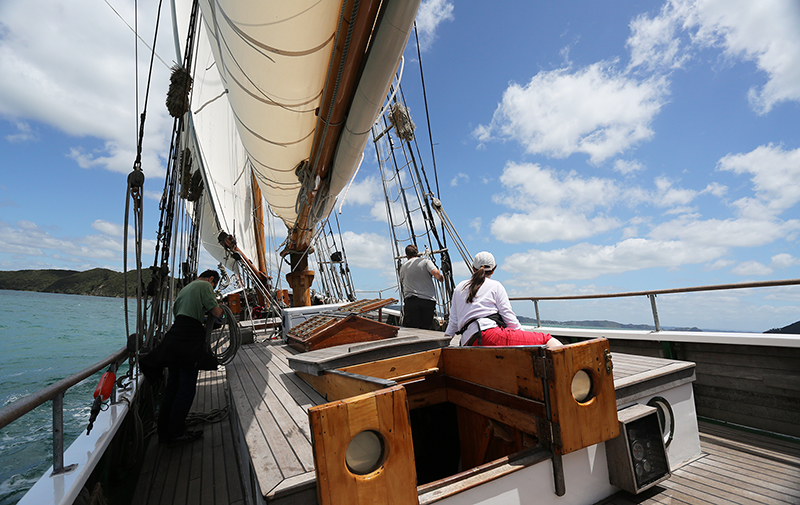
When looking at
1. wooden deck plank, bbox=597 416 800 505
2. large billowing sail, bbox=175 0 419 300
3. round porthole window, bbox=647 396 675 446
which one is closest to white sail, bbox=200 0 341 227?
large billowing sail, bbox=175 0 419 300

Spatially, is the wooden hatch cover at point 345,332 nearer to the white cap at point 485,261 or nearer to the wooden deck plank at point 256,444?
the wooden deck plank at point 256,444

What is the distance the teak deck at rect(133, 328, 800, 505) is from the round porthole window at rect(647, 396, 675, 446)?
111 millimetres

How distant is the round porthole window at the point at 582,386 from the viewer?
1671 millimetres

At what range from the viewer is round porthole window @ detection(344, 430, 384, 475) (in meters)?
1.24

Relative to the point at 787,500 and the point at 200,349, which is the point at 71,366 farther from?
the point at 787,500

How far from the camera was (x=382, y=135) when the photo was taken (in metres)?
8.38

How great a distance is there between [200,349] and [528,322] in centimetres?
402

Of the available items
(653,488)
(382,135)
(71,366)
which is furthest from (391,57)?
(71,366)

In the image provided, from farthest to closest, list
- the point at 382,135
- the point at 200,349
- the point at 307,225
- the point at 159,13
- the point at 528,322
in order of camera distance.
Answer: the point at 382,135 → the point at 528,322 → the point at 307,225 → the point at 159,13 → the point at 200,349

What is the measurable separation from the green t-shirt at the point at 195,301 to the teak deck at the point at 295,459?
585 millimetres

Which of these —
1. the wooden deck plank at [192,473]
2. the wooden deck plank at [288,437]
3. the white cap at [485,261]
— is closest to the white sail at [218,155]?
the wooden deck plank at [192,473]

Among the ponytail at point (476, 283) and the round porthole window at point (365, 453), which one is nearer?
the round porthole window at point (365, 453)

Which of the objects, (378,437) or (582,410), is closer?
(378,437)

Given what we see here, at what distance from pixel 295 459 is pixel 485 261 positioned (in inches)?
64.8
